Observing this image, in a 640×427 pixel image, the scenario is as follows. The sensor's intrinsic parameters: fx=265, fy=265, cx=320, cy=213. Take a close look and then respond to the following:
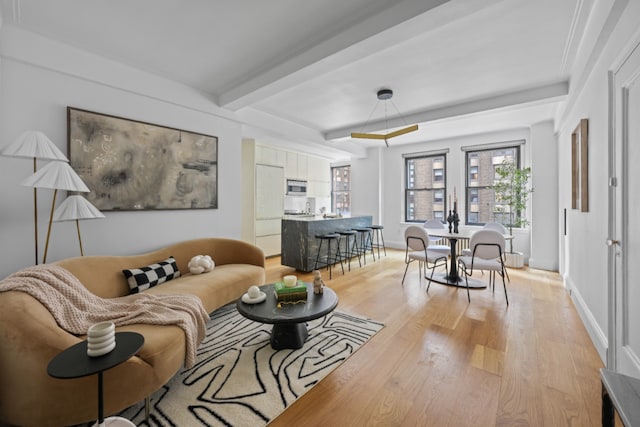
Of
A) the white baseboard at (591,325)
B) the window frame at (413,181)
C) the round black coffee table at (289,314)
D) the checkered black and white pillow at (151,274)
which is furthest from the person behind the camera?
the window frame at (413,181)

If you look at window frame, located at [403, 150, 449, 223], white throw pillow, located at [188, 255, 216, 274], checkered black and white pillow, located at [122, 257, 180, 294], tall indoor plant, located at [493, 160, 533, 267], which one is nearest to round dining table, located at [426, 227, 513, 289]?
A: tall indoor plant, located at [493, 160, 533, 267]

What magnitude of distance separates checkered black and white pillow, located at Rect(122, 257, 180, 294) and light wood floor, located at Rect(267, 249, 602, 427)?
6.05ft

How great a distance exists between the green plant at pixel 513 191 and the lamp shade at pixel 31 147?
622cm

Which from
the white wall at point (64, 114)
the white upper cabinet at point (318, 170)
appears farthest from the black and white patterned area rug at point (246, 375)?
the white upper cabinet at point (318, 170)

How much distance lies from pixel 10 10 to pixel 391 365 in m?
4.11

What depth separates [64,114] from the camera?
2584 mm

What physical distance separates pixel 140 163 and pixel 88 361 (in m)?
2.46

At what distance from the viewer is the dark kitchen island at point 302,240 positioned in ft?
14.9

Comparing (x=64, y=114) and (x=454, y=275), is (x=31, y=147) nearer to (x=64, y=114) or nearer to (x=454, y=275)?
(x=64, y=114)

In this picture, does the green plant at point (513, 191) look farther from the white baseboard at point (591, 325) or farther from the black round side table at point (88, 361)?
the black round side table at point (88, 361)

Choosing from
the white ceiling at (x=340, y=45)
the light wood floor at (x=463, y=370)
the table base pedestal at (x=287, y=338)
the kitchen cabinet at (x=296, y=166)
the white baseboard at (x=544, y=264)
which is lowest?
the light wood floor at (x=463, y=370)

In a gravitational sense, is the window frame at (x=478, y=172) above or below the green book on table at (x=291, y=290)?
above

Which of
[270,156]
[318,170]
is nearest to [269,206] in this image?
[270,156]

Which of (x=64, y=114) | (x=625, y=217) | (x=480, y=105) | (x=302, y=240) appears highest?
(x=480, y=105)
